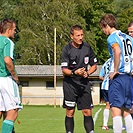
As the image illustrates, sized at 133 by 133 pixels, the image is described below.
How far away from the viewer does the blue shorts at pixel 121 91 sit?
8625mm

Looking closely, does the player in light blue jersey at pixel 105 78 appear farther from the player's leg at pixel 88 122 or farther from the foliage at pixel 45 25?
the foliage at pixel 45 25

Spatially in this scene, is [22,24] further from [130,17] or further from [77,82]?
[77,82]

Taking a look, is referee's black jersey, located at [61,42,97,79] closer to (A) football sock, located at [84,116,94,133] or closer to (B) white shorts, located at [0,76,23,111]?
(A) football sock, located at [84,116,94,133]

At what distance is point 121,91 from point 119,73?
1.00ft

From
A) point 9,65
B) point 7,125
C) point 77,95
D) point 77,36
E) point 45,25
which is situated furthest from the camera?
point 45,25

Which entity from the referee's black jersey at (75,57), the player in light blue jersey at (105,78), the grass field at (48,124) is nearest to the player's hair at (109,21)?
the player in light blue jersey at (105,78)

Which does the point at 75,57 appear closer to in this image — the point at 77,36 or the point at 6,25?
the point at 77,36

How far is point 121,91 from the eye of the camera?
8688 mm

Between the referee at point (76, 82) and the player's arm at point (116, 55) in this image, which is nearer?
the player's arm at point (116, 55)

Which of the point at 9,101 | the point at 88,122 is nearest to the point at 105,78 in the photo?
the point at 88,122

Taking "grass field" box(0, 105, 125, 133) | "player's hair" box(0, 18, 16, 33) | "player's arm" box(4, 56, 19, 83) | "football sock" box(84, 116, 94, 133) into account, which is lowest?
"grass field" box(0, 105, 125, 133)

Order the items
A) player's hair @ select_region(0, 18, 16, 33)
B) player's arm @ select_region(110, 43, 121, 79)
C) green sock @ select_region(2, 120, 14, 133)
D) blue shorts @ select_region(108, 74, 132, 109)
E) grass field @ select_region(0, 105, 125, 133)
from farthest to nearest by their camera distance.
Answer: grass field @ select_region(0, 105, 125, 133)
player's hair @ select_region(0, 18, 16, 33)
green sock @ select_region(2, 120, 14, 133)
blue shorts @ select_region(108, 74, 132, 109)
player's arm @ select_region(110, 43, 121, 79)

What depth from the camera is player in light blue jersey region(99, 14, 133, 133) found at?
28.2ft

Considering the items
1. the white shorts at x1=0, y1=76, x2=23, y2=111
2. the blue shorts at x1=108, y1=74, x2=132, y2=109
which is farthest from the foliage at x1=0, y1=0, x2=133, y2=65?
the blue shorts at x1=108, y1=74, x2=132, y2=109
